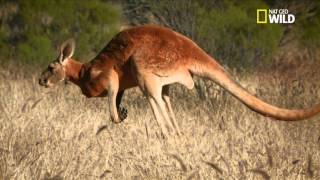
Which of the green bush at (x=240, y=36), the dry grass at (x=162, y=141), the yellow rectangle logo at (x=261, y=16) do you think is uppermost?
the yellow rectangle logo at (x=261, y=16)

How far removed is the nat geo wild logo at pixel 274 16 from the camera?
1425 cm

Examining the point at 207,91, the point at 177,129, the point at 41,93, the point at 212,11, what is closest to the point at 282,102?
the point at 207,91

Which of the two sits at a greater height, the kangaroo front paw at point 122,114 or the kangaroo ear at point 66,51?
the kangaroo ear at point 66,51

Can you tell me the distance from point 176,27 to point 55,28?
419 centimetres

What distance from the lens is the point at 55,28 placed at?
16.0m

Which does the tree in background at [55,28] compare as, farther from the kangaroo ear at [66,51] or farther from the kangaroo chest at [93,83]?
the kangaroo chest at [93,83]

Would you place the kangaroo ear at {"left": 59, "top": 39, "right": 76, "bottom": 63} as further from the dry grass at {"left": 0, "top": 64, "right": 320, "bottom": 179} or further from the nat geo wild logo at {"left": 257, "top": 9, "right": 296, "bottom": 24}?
the nat geo wild logo at {"left": 257, "top": 9, "right": 296, "bottom": 24}

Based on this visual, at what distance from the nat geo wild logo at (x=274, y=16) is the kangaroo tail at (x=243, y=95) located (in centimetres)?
714

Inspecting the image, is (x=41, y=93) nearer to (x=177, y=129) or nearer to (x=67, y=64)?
(x=67, y=64)

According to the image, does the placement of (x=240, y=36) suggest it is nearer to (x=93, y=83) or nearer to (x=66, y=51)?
(x=66, y=51)

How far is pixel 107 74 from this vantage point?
7633 millimetres

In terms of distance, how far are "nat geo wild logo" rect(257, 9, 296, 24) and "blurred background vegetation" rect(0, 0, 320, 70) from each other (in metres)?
0.11

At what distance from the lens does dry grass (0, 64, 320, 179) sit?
5.89m

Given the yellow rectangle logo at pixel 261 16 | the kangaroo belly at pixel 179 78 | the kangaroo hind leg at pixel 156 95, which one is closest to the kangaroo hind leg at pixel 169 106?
the kangaroo hind leg at pixel 156 95
